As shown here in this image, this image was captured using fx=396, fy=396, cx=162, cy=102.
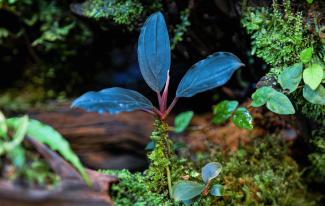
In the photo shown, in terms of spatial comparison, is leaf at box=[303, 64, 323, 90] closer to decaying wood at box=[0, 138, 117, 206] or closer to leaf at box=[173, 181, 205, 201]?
leaf at box=[173, 181, 205, 201]

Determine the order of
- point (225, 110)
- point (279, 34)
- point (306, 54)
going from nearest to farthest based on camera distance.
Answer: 1. point (306, 54)
2. point (279, 34)
3. point (225, 110)

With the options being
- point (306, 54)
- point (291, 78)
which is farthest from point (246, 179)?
point (306, 54)

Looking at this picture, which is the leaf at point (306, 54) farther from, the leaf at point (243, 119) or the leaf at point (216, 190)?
the leaf at point (216, 190)

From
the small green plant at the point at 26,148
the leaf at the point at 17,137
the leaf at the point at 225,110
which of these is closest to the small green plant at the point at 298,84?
the leaf at the point at 225,110

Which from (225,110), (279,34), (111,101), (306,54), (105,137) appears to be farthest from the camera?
(105,137)

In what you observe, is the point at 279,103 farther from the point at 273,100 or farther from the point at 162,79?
the point at 162,79

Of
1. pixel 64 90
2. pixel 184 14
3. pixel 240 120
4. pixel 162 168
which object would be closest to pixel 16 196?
pixel 162 168

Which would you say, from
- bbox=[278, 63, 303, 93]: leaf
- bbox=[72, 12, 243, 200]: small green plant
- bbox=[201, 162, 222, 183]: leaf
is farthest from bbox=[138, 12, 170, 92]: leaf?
bbox=[278, 63, 303, 93]: leaf
